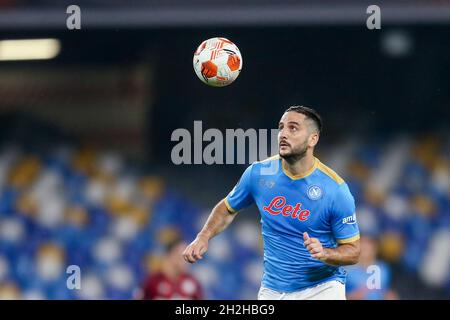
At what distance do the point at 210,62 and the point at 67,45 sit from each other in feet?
18.6

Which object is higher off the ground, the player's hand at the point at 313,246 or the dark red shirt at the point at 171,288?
the player's hand at the point at 313,246

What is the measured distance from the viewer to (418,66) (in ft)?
36.0

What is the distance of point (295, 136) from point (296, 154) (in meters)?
0.11

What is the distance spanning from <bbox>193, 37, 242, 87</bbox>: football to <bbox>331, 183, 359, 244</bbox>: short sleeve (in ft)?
3.73

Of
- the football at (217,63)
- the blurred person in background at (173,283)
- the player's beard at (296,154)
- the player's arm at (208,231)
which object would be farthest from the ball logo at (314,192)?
the blurred person in background at (173,283)

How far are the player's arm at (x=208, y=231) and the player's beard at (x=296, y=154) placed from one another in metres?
0.51

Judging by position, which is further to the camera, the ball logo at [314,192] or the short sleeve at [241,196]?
the short sleeve at [241,196]

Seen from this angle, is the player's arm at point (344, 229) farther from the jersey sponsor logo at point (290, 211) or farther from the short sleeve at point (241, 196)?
the short sleeve at point (241, 196)

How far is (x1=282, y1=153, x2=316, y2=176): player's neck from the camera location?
5672 millimetres

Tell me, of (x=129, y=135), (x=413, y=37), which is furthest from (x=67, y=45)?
(x=413, y=37)

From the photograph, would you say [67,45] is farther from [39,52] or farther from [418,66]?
[418,66]

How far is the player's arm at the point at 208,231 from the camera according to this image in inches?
209

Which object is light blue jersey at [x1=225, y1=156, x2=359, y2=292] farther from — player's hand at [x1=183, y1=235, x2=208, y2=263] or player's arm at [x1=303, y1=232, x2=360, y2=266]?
player's hand at [x1=183, y1=235, x2=208, y2=263]

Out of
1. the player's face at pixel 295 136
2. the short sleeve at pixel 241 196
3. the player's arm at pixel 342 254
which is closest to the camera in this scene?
the player's arm at pixel 342 254
